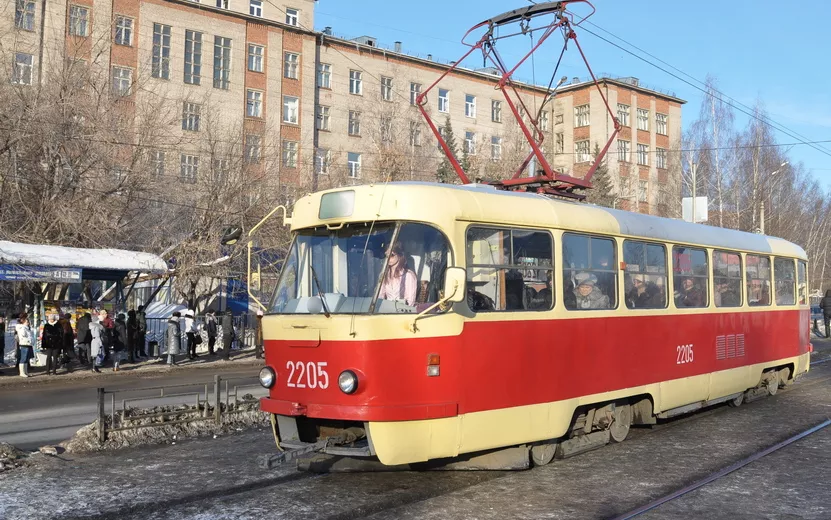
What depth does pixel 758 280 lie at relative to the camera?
539 inches

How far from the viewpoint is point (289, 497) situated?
744 centimetres

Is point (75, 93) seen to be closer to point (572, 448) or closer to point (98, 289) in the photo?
point (98, 289)

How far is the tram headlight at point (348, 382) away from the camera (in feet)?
23.2

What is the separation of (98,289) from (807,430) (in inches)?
1015

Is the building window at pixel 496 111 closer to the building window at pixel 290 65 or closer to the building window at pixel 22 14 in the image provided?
the building window at pixel 290 65

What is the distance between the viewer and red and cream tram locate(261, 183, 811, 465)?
7156 mm

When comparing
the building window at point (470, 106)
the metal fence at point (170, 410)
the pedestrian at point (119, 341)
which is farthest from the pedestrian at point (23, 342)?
the building window at point (470, 106)

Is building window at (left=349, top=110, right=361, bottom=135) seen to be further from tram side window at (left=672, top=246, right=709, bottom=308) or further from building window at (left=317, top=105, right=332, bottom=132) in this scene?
tram side window at (left=672, top=246, right=709, bottom=308)

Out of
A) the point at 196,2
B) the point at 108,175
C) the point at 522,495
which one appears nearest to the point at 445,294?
the point at 522,495

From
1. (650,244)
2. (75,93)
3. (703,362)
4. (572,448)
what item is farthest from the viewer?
(75,93)

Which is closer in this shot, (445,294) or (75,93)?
(445,294)

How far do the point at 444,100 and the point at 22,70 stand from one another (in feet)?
114

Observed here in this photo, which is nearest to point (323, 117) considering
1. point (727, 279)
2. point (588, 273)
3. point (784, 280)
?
point (784, 280)

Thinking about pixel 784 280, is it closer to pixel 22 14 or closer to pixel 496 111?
pixel 22 14
